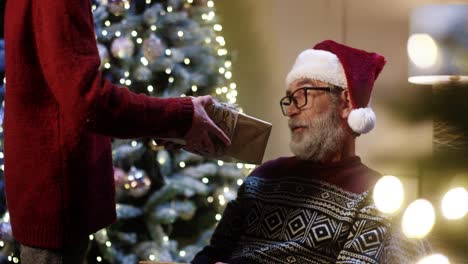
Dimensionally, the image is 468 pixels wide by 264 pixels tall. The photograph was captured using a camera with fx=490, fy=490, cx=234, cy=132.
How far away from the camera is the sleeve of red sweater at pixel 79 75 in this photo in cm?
93

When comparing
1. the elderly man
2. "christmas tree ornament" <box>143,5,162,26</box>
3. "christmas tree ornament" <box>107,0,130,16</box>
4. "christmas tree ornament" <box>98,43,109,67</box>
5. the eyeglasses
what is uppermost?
"christmas tree ornament" <box>107,0,130,16</box>

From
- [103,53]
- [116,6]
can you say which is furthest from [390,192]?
[116,6]

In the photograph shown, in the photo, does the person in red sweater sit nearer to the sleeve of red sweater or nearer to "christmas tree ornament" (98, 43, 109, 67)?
the sleeve of red sweater

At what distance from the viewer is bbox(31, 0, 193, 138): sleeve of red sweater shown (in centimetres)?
93

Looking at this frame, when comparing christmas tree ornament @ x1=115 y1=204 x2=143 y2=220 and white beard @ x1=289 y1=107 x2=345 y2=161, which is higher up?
white beard @ x1=289 y1=107 x2=345 y2=161

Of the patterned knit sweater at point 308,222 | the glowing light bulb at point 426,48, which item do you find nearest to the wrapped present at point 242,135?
the patterned knit sweater at point 308,222

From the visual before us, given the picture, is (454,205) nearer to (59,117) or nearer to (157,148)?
(59,117)

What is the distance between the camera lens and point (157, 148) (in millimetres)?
2557

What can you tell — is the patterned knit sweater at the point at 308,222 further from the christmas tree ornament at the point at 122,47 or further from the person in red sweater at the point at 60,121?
the christmas tree ornament at the point at 122,47

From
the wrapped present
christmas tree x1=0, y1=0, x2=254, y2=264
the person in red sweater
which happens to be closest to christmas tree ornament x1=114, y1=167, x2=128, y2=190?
christmas tree x1=0, y1=0, x2=254, y2=264

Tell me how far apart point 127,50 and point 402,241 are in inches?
60.8

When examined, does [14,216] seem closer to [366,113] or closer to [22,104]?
[22,104]

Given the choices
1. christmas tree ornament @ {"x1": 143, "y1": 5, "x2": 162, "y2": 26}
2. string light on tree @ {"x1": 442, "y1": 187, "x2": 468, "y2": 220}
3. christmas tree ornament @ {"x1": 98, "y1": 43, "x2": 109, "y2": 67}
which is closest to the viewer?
string light on tree @ {"x1": 442, "y1": 187, "x2": 468, "y2": 220}

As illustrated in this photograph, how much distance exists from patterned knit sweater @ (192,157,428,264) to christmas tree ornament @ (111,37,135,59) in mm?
1002
